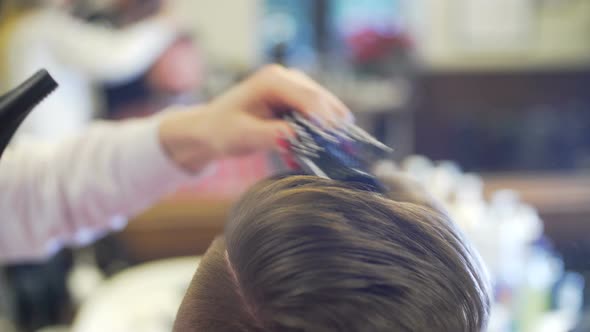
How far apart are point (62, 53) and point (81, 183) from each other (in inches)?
58.2

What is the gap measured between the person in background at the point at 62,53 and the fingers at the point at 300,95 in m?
1.42

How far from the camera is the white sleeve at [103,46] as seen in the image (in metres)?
2.07

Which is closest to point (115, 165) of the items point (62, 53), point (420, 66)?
point (62, 53)

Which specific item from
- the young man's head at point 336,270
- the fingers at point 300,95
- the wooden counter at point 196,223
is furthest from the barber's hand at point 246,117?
the wooden counter at point 196,223

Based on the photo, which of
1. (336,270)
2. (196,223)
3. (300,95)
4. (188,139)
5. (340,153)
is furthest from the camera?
(196,223)

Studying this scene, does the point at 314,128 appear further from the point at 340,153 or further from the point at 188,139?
the point at 188,139

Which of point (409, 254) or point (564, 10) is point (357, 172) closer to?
point (409, 254)

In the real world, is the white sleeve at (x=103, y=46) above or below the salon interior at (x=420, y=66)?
above

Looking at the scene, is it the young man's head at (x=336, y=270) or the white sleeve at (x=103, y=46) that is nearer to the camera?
the young man's head at (x=336, y=270)

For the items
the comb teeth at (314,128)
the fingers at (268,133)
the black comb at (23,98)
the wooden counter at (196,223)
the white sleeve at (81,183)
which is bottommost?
the wooden counter at (196,223)

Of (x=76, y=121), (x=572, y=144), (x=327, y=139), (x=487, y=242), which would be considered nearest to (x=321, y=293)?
(x=327, y=139)

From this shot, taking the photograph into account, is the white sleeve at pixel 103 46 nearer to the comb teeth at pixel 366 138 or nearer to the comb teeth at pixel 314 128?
the comb teeth at pixel 314 128

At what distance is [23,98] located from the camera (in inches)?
16.9

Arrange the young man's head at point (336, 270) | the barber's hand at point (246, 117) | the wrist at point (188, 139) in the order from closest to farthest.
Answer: the young man's head at point (336, 270)
the barber's hand at point (246, 117)
the wrist at point (188, 139)
